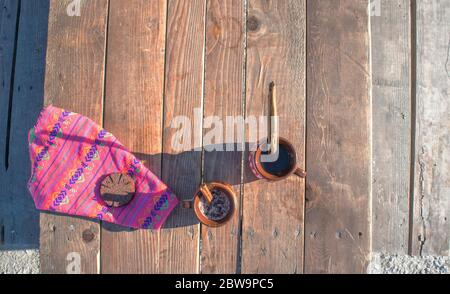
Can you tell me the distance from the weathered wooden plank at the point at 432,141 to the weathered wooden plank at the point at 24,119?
2.01 metres

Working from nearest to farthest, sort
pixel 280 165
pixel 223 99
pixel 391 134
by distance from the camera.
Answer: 1. pixel 280 165
2. pixel 223 99
3. pixel 391 134

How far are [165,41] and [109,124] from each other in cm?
41

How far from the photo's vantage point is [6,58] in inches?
81.8

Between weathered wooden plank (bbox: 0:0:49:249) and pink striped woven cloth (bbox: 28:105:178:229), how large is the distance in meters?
0.66

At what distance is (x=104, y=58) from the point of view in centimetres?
152

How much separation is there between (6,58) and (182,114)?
1.25 meters

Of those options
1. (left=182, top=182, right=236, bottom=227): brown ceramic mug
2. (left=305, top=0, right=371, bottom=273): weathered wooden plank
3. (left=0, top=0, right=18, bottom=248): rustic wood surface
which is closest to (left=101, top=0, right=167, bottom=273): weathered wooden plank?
(left=182, top=182, right=236, bottom=227): brown ceramic mug

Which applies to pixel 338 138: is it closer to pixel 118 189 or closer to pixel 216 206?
pixel 216 206

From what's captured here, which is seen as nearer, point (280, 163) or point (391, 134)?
point (280, 163)

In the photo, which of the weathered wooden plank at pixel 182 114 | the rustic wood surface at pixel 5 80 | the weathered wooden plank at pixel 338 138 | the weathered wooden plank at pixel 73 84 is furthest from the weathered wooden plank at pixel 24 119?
the weathered wooden plank at pixel 338 138

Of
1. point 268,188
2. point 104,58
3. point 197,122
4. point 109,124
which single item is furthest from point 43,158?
point 268,188

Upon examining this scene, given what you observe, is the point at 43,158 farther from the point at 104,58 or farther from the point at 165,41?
the point at 165,41

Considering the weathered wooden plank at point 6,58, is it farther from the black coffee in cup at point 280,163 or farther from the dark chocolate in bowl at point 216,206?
the black coffee in cup at point 280,163

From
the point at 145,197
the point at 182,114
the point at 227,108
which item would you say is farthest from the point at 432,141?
the point at 145,197
